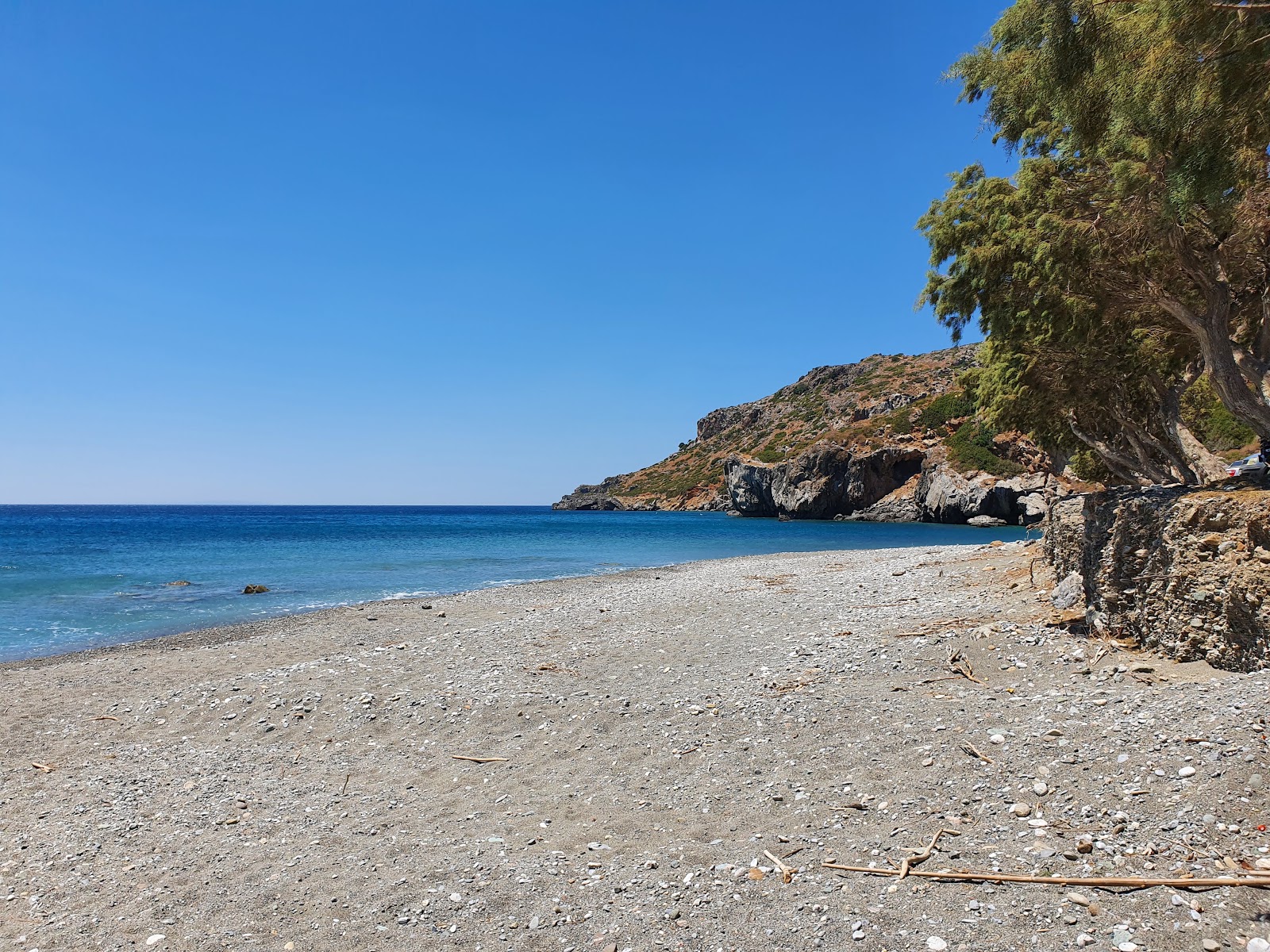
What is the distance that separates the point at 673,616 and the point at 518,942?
13.1 metres

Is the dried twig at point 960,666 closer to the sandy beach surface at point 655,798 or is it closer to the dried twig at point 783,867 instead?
the sandy beach surface at point 655,798

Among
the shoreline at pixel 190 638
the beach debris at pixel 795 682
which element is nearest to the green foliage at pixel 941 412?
the shoreline at pixel 190 638

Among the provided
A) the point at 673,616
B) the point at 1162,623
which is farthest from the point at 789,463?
the point at 1162,623

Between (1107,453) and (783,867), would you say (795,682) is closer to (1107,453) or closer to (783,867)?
(783,867)

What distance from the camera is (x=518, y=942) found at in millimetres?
5461

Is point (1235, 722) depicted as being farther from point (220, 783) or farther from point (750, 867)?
point (220, 783)

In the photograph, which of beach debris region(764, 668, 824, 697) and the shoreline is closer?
beach debris region(764, 668, 824, 697)

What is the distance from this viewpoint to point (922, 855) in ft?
19.6

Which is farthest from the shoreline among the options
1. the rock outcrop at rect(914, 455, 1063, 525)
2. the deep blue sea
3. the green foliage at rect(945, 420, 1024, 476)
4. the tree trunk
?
the green foliage at rect(945, 420, 1024, 476)

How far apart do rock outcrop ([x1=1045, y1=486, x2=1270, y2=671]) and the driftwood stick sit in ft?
14.9

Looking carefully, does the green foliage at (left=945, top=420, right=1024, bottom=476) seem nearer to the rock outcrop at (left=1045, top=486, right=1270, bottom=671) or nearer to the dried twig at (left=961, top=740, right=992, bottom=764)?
the rock outcrop at (left=1045, top=486, right=1270, bottom=671)

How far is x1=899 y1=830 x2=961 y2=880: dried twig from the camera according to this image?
18.9ft

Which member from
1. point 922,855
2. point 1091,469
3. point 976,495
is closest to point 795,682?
point 922,855

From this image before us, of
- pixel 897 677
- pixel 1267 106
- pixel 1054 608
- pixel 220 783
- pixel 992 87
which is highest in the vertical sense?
pixel 992 87
